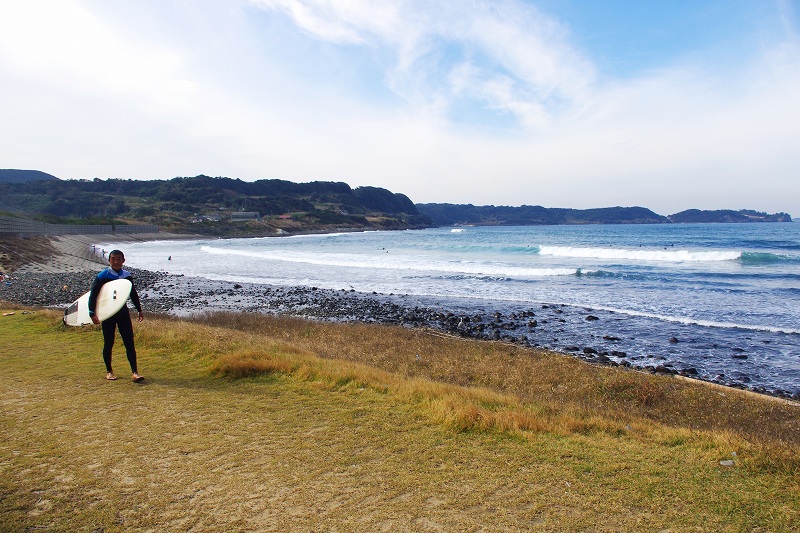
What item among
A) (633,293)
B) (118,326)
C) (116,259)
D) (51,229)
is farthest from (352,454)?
(51,229)

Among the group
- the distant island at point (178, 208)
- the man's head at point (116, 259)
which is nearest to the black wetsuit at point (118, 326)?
the man's head at point (116, 259)

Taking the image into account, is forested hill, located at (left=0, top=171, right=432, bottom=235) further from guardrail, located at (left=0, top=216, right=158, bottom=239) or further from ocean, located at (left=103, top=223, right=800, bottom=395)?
ocean, located at (left=103, top=223, right=800, bottom=395)

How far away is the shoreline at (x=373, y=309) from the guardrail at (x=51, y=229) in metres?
16.4

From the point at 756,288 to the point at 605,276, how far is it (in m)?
8.73

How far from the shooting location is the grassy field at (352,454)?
383 cm

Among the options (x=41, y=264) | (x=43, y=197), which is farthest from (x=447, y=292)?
(x=43, y=197)

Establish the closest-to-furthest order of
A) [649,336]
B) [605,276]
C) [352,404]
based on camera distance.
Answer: [352,404] → [649,336] → [605,276]

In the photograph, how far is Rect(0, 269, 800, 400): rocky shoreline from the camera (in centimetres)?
1371

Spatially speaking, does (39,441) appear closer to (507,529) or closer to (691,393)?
(507,529)

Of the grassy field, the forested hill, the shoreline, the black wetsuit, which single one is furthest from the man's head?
the forested hill

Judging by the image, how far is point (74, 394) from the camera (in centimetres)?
679

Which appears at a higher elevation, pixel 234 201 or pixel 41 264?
pixel 234 201

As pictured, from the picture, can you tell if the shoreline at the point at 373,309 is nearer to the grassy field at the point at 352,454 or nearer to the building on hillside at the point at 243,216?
the grassy field at the point at 352,454

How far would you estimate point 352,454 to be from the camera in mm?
5043
